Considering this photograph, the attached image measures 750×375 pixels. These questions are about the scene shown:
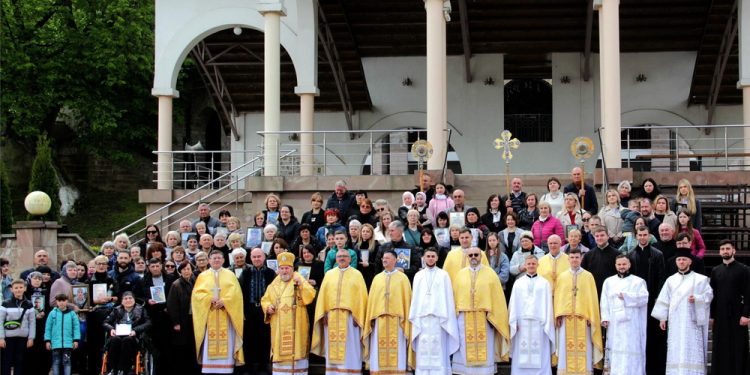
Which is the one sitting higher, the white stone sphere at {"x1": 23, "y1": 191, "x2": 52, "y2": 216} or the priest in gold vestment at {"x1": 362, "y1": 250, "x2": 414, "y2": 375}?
the white stone sphere at {"x1": 23, "y1": 191, "x2": 52, "y2": 216}

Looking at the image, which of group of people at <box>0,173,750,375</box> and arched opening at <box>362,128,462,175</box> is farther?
arched opening at <box>362,128,462,175</box>

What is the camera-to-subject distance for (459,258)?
532 inches

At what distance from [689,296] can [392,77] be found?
16827 mm

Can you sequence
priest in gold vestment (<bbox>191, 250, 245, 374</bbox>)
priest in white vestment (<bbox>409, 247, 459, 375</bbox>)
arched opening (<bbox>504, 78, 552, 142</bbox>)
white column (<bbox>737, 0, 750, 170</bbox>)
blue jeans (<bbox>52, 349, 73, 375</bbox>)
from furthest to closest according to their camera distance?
arched opening (<bbox>504, 78, 552, 142</bbox>) → white column (<bbox>737, 0, 750, 170</bbox>) → priest in gold vestment (<bbox>191, 250, 245, 374</bbox>) → blue jeans (<bbox>52, 349, 73, 375</bbox>) → priest in white vestment (<bbox>409, 247, 459, 375</bbox>)

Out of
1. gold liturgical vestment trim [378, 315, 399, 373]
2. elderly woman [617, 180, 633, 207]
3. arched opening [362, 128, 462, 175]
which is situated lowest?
gold liturgical vestment trim [378, 315, 399, 373]

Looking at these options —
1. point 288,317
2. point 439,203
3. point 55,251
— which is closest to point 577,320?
point 439,203

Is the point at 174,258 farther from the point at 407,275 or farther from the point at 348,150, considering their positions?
the point at 348,150

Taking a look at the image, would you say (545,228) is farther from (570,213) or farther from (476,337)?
(476,337)

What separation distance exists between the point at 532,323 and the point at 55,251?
1038 cm

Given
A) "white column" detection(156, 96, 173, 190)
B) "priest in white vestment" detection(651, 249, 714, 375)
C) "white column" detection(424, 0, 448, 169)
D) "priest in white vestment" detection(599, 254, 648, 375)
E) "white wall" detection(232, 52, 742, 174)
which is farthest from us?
"white wall" detection(232, 52, 742, 174)

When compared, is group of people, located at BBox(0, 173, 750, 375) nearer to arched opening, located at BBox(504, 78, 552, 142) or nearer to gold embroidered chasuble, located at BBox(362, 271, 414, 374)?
gold embroidered chasuble, located at BBox(362, 271, 414, 374)

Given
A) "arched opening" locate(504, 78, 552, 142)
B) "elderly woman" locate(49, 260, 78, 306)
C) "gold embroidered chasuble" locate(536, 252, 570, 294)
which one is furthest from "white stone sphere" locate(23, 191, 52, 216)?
"arched opening" locate(504, 78, 552, 142)

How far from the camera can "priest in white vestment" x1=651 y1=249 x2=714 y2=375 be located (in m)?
12.3

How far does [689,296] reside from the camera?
12.3 metres
